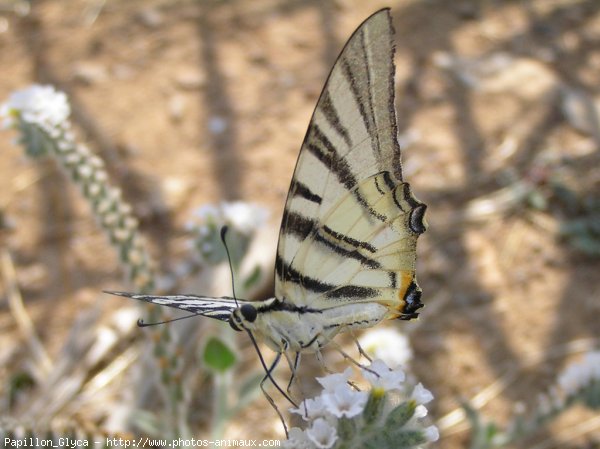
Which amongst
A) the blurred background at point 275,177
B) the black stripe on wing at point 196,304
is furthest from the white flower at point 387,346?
the black stripe on wing at point 196,304

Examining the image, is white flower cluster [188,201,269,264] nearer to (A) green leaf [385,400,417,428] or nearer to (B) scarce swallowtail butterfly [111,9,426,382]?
(B) scarce swallowtail butterfly [111,9,426,382]

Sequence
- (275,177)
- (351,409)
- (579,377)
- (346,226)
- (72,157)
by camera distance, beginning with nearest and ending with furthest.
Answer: (351,409)
(346,226)
(72,157)
(579,377)
(275,177)

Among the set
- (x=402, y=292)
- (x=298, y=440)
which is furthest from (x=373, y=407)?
(x=402, y=292)

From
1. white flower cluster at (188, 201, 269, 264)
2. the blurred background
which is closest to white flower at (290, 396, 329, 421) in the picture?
the blurred background

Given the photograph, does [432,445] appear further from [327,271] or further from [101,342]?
[101,342]

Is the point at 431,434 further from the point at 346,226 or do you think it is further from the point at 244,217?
the point at 244,217
